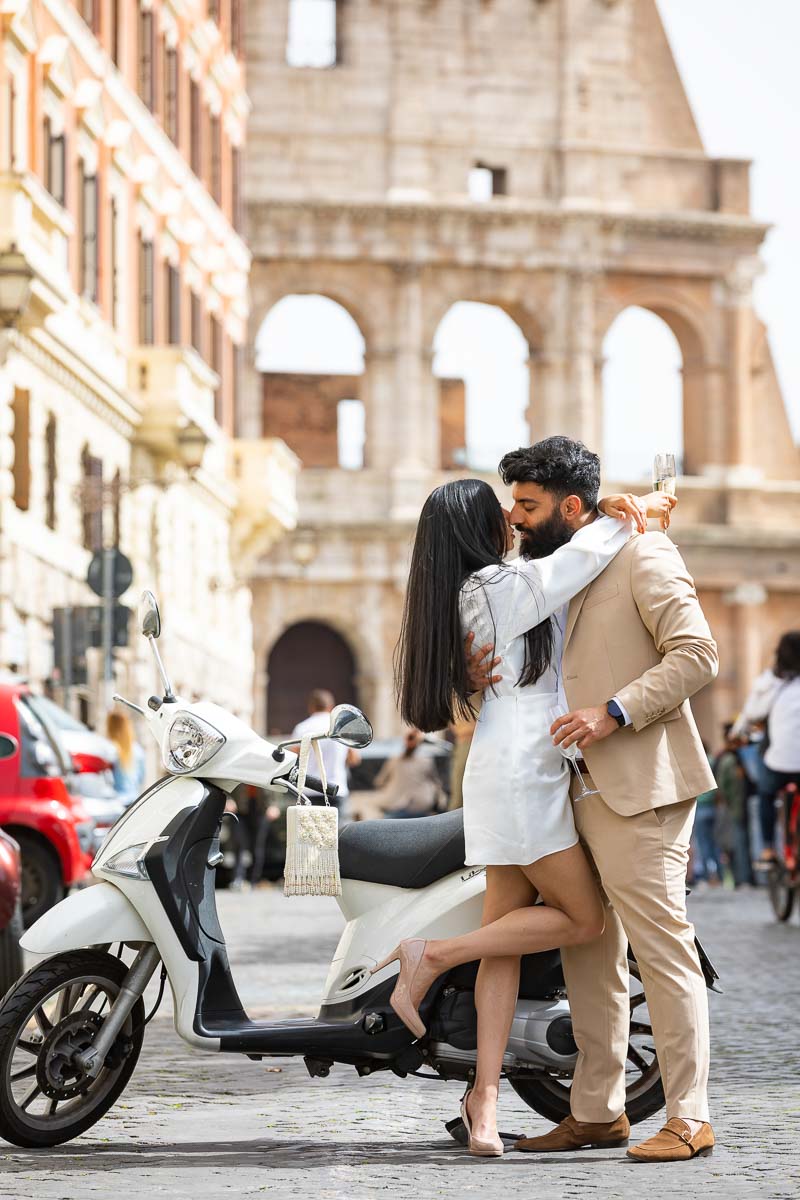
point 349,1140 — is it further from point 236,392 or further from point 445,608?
point 236,392

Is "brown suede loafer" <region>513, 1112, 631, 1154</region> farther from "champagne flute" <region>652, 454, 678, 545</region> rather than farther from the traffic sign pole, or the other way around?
the traffic sign pole

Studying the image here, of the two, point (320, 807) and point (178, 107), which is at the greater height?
point (178, 107)

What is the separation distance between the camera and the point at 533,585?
21.4 feet

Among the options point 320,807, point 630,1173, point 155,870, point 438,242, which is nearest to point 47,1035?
point 155,870

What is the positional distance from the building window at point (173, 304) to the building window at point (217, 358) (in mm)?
3315

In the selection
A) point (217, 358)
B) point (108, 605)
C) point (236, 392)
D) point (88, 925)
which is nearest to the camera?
point (88, 925)

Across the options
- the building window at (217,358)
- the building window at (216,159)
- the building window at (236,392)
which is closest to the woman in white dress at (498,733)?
the building window at (217,358)

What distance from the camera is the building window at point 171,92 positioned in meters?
36.0

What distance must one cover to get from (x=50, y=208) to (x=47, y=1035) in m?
20.1

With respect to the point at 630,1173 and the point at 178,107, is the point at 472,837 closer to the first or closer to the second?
the point at 630,1173

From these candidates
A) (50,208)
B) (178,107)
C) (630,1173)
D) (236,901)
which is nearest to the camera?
(630,1173)

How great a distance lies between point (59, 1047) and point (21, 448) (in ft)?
69.7

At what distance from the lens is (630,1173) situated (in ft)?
20.4

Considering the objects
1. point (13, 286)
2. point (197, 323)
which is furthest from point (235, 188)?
point (13, 286)
